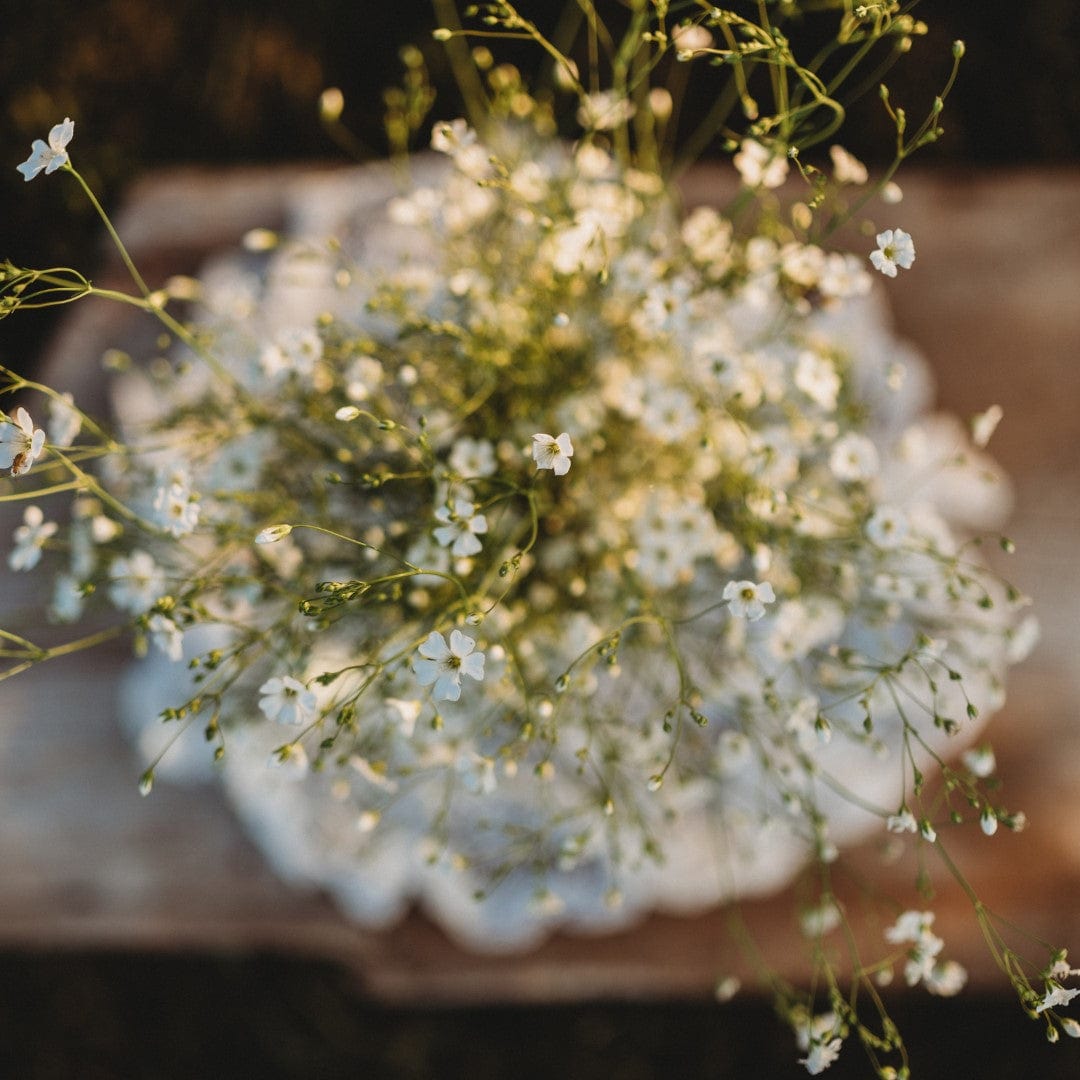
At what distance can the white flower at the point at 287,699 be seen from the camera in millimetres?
658

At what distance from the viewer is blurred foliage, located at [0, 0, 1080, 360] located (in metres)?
1.83

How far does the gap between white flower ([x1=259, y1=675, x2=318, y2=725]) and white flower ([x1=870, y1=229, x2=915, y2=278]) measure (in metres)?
0.47

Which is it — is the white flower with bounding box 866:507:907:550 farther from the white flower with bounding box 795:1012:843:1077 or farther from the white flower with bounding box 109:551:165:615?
the white flower with bounding box 109:551:165:615

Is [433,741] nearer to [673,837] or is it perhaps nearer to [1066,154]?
[673,837]

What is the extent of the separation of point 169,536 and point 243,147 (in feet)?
4.41

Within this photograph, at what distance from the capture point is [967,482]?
3.82ft

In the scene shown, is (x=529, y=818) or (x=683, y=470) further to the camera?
(x=529, y=818)

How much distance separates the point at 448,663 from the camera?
0.64 meters

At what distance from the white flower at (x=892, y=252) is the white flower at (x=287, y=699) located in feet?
1.53

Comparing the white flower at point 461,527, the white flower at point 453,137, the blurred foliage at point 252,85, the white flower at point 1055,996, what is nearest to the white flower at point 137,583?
the white flower at point 461,527

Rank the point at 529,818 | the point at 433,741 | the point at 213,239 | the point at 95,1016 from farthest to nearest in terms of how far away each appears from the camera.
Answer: the point at 95,1016
the point at 213,239
the point at 529,818
the point at 433,741

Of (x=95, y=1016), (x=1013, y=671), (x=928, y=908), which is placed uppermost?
(x=1013, y=671)

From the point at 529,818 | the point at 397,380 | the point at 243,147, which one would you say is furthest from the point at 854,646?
the point at 243,147

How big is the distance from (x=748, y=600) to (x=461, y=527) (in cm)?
20
